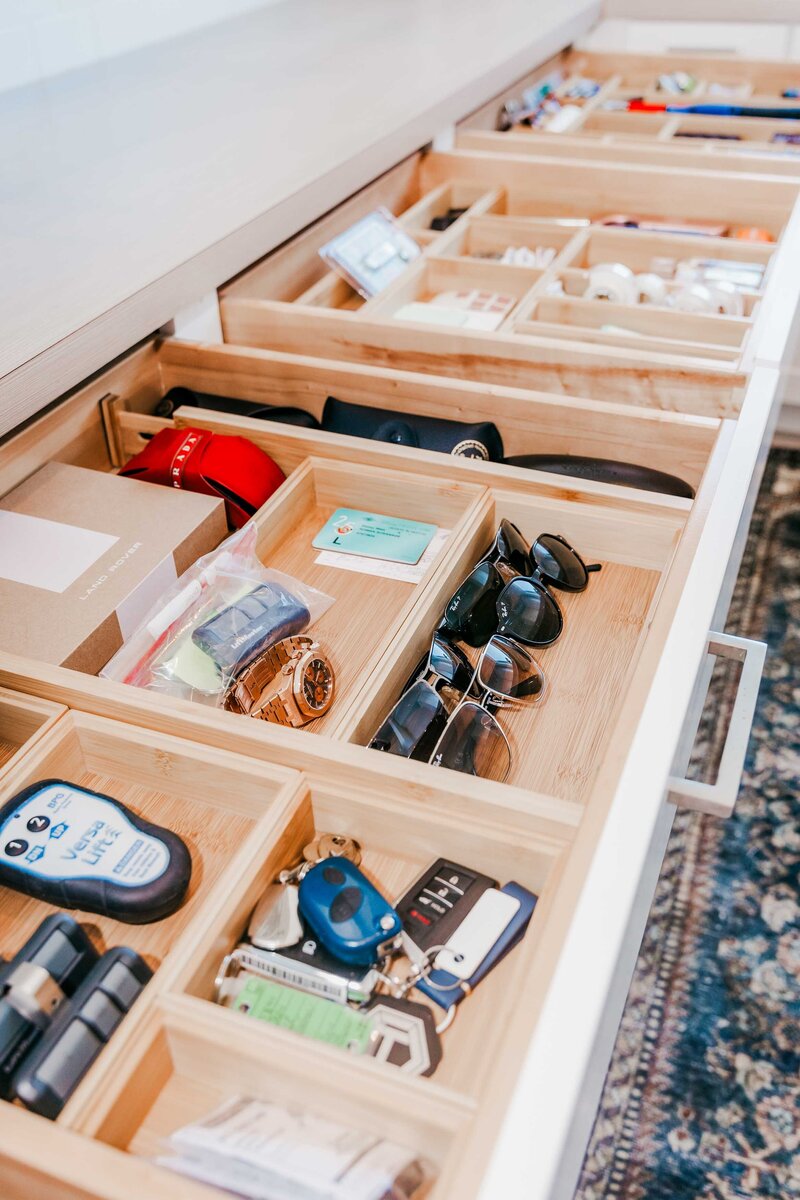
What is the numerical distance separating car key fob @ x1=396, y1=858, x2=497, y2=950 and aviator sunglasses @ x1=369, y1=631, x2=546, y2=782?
11 cm

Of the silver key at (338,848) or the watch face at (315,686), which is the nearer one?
the silver key at (338,848)

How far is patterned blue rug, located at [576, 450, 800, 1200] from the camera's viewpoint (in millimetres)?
1207

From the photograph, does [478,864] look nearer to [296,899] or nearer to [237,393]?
[296,899]

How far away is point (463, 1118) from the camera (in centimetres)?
56

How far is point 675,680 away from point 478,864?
212mm

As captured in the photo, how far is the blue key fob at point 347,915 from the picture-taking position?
70 centimetres

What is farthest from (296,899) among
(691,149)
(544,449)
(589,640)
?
(691,149)

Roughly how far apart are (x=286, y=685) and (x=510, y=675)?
8.6 inches

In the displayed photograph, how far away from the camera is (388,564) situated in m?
1.11

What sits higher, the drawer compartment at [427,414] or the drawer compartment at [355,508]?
the drawer compartment at [427,414]

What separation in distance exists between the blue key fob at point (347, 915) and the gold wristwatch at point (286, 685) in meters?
0.19

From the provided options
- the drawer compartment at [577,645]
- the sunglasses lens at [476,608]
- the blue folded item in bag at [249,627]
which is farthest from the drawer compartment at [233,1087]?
the sunglasses lens at [476,608]

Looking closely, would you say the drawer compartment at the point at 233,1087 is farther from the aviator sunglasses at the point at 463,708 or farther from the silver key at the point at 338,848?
the aviator sunglasses at the point at 463,708

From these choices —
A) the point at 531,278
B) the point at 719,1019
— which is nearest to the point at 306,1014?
the point at 719,1019
